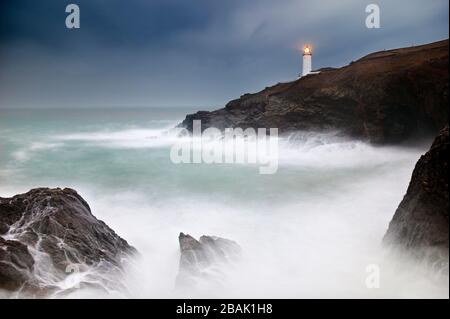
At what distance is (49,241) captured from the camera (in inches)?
141

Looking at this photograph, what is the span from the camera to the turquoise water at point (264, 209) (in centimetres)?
345

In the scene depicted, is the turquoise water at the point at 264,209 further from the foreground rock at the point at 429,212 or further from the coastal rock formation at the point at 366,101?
the coastal rock formation at the point at 366,101

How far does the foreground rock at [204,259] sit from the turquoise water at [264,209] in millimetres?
178

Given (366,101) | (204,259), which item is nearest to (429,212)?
(204,259)

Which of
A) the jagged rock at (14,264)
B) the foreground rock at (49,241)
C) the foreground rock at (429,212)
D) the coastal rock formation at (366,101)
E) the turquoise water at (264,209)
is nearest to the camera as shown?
the foreground rock at (429,212)

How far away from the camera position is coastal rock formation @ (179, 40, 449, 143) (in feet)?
16.5

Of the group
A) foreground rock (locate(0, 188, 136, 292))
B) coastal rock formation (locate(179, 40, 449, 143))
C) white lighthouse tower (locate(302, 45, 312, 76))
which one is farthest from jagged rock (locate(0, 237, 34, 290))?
white lighthouse tower (locate(302, 45, 312, 76))

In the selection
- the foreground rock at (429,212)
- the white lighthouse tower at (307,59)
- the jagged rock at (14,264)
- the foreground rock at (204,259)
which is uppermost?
the white lighthouse tower at (307,59)

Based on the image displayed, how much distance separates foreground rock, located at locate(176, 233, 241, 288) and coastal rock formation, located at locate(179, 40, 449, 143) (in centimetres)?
342

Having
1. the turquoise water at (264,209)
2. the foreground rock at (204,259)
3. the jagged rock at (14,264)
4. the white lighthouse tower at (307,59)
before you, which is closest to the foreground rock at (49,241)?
the jagged rock at (14,264)

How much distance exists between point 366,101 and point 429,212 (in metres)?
6.56

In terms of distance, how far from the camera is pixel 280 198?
6.85 m

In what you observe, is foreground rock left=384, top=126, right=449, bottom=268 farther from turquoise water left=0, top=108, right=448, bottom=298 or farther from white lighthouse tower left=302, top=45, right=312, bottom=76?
white lighthouse tower left=302, top=45, right=312, bottom=76
